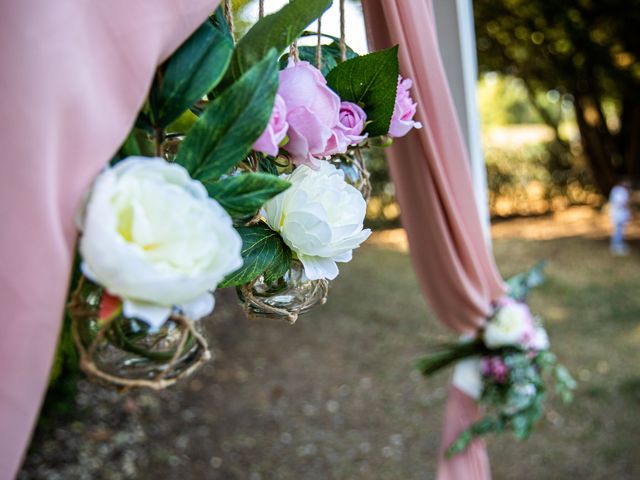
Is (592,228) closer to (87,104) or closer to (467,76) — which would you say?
(467,76)

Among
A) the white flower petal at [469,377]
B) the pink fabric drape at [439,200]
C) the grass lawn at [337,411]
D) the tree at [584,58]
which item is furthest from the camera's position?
the tree at [584,58]

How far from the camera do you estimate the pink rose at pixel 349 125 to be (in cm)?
75

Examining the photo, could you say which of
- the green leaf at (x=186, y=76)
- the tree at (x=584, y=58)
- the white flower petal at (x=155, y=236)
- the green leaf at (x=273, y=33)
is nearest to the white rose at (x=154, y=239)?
the white flower petal at (x=155, y=236)

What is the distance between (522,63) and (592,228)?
2628mm

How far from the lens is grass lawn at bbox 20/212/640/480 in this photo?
3.36 m

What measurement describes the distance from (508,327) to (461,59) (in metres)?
0.75

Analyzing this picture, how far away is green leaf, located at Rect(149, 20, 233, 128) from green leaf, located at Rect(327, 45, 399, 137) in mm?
198

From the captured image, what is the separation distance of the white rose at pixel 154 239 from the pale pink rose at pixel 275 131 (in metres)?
0.12

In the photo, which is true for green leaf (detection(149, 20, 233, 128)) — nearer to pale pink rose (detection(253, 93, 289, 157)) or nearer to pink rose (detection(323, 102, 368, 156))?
pale pink rose (detection(253, 93, 289, 157))

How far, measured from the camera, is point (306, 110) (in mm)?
689

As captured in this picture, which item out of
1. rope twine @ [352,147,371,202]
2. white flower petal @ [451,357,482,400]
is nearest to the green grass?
white flower petal @ [451,357,482,400]

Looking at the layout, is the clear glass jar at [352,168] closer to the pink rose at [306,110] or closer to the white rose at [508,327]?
the pink rose at [306,110]

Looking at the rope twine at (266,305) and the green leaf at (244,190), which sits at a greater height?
the green leaf at (244,190)

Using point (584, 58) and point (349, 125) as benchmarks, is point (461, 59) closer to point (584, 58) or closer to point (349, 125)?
point (349, 125)
